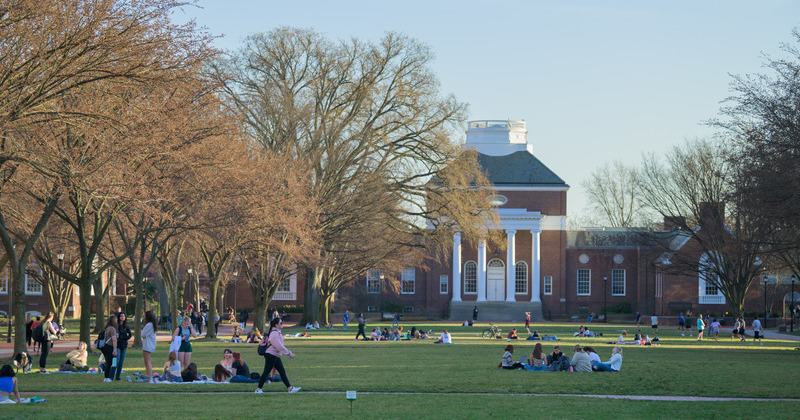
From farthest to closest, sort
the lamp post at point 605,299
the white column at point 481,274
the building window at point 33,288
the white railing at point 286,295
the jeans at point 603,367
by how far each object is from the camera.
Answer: the white railing at point 286,295
the white column at point 481,274
the lamp post at point 605,299
the building window at point 33,288
the jeans at point 603,367

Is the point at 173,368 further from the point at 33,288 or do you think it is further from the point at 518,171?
the point at 518,171

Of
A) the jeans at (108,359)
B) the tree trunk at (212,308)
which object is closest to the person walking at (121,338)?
the jeans at (108,359)

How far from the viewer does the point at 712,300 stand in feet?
249

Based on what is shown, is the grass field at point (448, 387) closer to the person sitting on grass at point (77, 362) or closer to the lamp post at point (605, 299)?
the person sitting on grass at point (77, 362)

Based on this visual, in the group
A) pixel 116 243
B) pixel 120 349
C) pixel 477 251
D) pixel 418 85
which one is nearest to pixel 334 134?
pixel 418 85

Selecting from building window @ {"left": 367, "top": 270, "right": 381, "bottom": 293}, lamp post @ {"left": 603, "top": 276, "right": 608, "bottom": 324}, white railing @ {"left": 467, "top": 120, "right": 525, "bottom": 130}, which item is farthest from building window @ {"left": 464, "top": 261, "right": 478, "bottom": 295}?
white railing @ {"left": 467, "top": 120, "right": 525, "bottom": 130}

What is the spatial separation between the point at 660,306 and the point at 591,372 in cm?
5386

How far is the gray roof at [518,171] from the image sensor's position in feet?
272

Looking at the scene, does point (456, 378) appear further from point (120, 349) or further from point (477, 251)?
point (477, 251)

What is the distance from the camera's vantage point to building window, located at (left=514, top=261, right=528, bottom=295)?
8304cm

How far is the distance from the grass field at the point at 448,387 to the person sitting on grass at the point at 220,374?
1094mm

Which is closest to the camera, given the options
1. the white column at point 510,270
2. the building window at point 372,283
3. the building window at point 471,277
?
the white column at point 510,270

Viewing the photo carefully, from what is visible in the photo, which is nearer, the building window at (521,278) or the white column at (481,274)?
the white column at (481,274)

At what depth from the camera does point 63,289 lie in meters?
51.7
